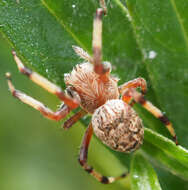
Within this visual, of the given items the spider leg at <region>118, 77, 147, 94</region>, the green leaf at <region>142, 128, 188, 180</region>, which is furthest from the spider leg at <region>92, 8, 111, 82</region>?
the green leaf at <region>142, 128, 188, 180</region>

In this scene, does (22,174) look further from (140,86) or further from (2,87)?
(140,86)

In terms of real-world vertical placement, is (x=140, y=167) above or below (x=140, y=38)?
below

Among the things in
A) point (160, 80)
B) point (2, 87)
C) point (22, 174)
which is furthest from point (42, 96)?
point (160, 80)

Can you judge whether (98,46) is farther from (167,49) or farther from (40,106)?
(40,106)

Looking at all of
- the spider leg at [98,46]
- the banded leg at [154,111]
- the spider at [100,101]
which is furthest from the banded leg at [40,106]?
the banded leg at [154,111]

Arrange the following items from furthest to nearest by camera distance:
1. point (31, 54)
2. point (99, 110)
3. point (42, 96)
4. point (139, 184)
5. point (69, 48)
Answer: point (42, 96) → point (99, 110) → point (69, 48) → point (31, 54) → point (139, 184)
